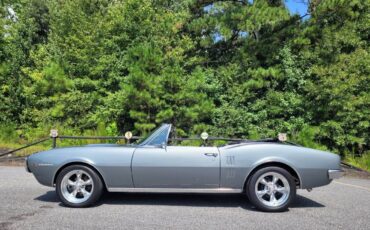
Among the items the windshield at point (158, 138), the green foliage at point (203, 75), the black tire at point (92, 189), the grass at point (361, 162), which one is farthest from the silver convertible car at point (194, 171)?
the green foliage at point (203, 75)

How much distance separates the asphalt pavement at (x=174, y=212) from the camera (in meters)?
5.49

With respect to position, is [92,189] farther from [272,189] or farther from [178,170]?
[272,189]

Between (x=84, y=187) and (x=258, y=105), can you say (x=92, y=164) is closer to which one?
(x=84, y=187)

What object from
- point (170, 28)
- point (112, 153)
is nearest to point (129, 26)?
point (170, 28)

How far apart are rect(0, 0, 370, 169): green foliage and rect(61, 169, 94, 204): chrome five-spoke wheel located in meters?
8.65

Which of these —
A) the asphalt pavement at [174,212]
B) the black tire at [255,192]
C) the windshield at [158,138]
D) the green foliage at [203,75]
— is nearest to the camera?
the asphalt pavement at [174,212]

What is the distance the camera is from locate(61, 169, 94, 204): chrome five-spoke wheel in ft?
21.1

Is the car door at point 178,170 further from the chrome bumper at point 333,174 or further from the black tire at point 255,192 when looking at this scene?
the chrome bumper at point 333,174

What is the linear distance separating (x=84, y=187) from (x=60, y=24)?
16194mm

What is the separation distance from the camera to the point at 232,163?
6.34m

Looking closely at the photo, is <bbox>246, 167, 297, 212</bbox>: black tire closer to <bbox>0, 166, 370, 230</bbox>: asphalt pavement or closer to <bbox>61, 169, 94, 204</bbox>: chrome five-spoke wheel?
<bbox>0, 166, 370, 230</bbox>: asphalt pavement

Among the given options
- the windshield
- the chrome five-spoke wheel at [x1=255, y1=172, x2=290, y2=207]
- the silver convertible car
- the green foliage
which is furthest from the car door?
the green foliage

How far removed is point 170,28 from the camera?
17.7 meters

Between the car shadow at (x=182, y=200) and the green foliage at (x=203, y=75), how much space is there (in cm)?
786
